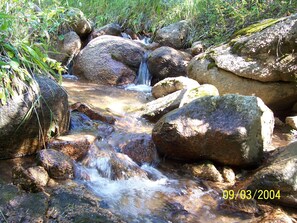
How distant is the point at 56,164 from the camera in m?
2.98

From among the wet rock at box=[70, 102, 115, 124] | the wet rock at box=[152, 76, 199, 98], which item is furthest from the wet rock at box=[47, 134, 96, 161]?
the wet rock at box=[152, 76, 199, 98]

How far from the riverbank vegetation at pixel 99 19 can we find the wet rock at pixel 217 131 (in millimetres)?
1558

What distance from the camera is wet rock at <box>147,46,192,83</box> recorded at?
24.4 ft

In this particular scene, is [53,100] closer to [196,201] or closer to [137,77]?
[196,201]

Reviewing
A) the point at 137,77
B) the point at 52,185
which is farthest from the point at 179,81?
the point at 52,185

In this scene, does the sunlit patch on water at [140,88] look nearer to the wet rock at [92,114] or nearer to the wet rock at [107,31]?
the wet rock at [92,114]

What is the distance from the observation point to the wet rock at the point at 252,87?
17.1 ft

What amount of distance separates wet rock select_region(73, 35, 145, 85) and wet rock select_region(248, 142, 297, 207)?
5064mm

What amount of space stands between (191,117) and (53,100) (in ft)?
5.49

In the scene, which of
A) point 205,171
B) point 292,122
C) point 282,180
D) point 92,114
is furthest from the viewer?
point 292,122

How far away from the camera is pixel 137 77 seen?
25.7 ft

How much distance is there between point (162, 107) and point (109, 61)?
3.22 meters

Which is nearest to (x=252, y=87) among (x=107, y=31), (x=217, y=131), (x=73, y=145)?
(x=217, y=131)
